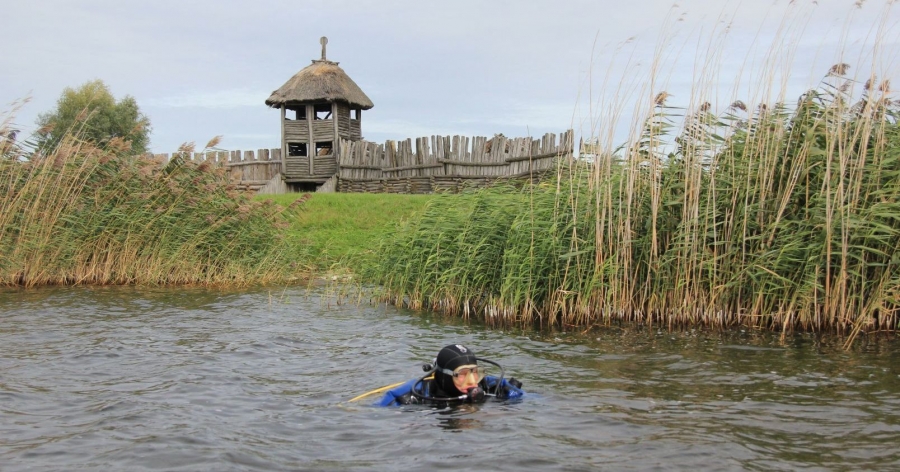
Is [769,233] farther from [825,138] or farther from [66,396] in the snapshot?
[66,396]

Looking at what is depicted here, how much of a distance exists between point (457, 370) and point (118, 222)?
1102 centimetres

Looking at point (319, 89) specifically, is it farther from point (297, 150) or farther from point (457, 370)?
point (457, 370)

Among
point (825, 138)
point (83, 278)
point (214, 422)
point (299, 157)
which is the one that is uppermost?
point (299, 157)

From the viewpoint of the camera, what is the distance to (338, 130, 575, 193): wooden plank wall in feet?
99.1

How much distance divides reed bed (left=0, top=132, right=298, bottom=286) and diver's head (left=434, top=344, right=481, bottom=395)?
31.5 feet

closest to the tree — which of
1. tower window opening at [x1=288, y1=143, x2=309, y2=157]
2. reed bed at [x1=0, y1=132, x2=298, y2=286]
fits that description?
tower window opening at [x1=288, y1=143, x2=309, y2=157]

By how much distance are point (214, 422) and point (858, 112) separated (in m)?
8.94

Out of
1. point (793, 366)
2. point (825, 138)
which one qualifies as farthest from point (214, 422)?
point (825, 138)

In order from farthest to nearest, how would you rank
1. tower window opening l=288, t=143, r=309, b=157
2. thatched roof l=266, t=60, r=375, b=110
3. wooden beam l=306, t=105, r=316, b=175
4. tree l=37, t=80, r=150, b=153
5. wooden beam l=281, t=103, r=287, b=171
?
tree l=37, t=80, r=150, b=153 < tower window opening l=288, t=143, r=309, b=157 < wooden beam l=281, t=103, r=287, b=171 < wooden beam l=306, t=105, r=316, b=175 < thatched roof l=266, t=60, r=375, b=110

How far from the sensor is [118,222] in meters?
16.0

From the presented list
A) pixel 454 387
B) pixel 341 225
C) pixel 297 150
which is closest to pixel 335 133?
pixel 297 150

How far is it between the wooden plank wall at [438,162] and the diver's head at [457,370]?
844 inches

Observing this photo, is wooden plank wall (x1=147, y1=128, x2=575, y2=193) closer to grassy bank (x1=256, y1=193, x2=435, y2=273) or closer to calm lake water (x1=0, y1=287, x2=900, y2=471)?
grassy bank (x1=256, y1=193, x2=435, y2=273)

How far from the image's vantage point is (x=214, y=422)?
6945mm
